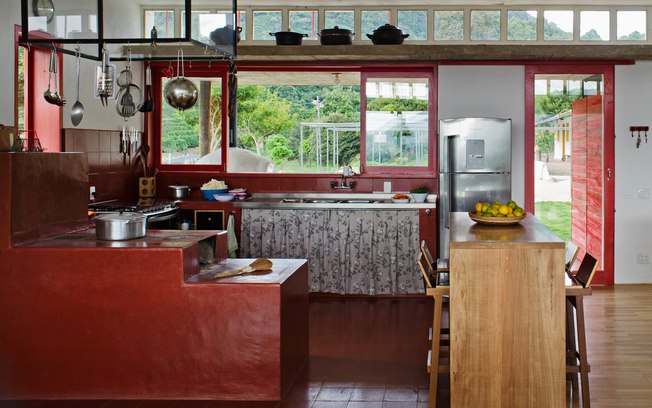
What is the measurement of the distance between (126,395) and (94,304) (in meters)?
0.59

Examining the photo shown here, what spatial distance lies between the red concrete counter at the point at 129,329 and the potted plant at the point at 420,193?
3881mm

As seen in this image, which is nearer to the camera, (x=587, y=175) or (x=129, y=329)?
(x=129, y=329)

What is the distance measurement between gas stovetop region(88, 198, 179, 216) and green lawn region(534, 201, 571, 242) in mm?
Result: 3954

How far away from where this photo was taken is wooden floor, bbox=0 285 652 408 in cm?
495

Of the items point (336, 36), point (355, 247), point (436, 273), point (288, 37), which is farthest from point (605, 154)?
point (436, 273)

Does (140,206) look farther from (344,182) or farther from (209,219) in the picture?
(344,182)

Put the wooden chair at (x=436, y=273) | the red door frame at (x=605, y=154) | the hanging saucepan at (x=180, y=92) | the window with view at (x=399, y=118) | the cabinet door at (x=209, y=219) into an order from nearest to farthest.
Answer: the wooden chair at (x=436, y=273) → the hanging saucepan at (x=180, y=92) → the cabinet door at (x=209, y=219) → the red door frame at (x=605, y=154) → the window with view at (x=399, y=118)

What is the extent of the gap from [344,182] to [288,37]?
1.79 meters

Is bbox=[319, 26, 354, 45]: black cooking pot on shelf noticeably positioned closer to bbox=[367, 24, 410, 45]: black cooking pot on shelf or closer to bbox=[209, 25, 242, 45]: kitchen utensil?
bbox=[367, 24, 410, 45]: black cooking pot on shelf

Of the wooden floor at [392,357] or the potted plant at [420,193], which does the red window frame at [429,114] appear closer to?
the potted plant at [420,193]

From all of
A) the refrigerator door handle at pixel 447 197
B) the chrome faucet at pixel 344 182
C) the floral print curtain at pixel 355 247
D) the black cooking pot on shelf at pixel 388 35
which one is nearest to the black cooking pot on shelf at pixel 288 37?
the black cooking pot on shelf at pixel 388 35

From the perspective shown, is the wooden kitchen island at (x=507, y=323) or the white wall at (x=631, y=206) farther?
the white wall at (x=631, y=206)

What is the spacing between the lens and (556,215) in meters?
9.16

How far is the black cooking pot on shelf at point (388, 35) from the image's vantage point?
319 inches
